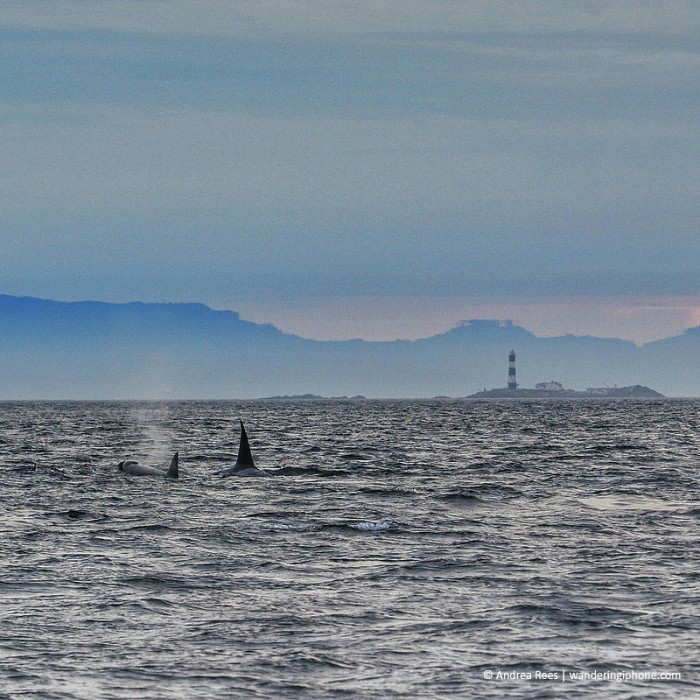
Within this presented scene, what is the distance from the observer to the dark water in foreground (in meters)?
14.3

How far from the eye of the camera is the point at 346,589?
19547mm

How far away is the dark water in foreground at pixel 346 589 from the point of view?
46.8 ft

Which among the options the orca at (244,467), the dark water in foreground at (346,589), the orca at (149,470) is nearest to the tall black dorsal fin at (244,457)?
the orca at (244,467)

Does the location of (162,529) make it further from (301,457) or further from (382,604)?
(301,457)

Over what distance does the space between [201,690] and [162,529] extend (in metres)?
13.8

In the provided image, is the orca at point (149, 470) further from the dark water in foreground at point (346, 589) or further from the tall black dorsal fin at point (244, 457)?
the dark water in foreground at point (346, 589)

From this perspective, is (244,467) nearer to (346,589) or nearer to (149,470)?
(149,470)

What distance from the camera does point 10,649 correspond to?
15.5 m

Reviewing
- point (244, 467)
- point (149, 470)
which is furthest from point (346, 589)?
point (149, 470)

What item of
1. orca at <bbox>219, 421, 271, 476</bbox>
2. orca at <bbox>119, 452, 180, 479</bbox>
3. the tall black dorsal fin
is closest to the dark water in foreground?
orca at <bbox>119, 452, 180, 479</bbox>

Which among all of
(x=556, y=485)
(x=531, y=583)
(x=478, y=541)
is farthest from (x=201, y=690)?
(x=556, y=485)

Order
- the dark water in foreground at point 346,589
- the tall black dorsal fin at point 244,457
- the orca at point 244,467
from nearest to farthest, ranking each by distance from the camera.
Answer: the dark water in foreground at point 346,589 < the orca at point 244,467 < the tall black dorsal fin at point 244,457

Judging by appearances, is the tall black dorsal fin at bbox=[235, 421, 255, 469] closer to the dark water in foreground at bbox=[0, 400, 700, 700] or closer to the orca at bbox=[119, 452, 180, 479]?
the orca at bbox=[119, 452, 180, 479]

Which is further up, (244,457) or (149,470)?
(244,457)
